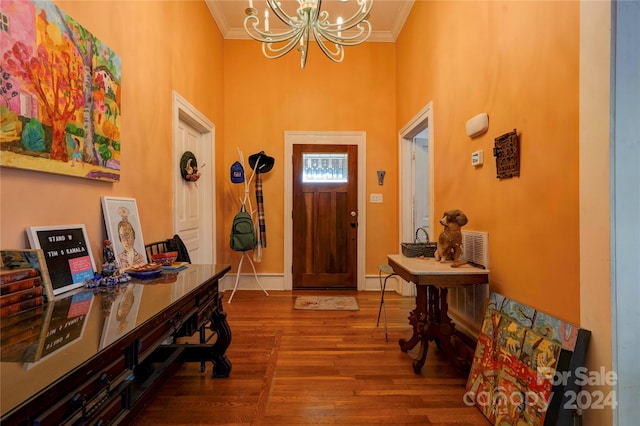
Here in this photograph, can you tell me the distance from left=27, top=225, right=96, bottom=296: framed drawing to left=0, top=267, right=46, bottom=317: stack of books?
0.14 m

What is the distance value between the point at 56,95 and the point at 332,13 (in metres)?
3.27

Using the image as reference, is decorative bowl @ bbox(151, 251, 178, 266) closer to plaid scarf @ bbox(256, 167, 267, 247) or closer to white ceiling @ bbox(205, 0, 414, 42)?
plaid scarf @ bbox(256, 167, 267, 247)

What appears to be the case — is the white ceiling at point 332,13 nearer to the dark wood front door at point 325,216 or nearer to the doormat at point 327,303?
the dark wood front door at point 325,216

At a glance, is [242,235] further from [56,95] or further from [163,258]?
[56,95]

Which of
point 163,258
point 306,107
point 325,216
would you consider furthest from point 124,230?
point 306,107

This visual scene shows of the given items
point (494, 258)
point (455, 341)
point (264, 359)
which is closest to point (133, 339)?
point (264, 359)

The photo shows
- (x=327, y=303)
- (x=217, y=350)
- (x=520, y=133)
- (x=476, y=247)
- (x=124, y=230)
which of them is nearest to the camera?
(x=520, y=133)

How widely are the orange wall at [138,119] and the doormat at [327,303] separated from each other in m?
1.70

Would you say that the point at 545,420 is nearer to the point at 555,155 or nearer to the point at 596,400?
the point at 596,400

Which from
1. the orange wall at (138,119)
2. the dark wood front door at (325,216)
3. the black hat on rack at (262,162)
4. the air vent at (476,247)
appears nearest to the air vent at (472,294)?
the air vent at (476,247)

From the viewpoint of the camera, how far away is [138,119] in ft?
7.09

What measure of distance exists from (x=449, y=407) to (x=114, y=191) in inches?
Result: 92.4

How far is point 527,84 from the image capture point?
164 centimetres

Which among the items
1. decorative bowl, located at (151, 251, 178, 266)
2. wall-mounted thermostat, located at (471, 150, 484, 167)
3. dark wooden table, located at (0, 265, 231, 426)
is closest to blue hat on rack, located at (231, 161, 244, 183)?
decorative bowl, located at (151, 251, 178, 266)
